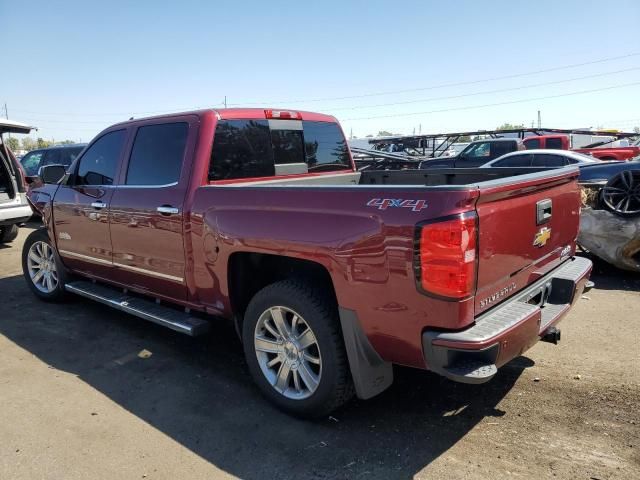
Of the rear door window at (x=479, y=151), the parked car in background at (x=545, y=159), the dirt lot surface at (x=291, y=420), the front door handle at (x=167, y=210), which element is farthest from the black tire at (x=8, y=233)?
the rear door window at (x=479, y=151)

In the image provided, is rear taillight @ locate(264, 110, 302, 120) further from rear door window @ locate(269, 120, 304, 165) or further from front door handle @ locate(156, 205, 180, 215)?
front door handle @ locate(156, 205, 180, 215)

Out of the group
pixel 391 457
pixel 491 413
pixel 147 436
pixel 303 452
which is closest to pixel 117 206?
pixel 147 436

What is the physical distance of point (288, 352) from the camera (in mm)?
3299

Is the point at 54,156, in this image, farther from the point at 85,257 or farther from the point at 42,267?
the point at 85,257

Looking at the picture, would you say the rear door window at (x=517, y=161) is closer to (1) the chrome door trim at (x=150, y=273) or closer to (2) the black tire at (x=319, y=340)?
(1) the chrome door trim at (x=150, y=273)

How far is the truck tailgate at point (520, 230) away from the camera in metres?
2.58

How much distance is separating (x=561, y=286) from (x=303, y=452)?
199 cm

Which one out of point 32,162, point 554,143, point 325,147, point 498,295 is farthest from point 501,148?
point 32,162

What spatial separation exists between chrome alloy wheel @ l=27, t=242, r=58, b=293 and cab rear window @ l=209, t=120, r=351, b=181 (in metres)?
2.88

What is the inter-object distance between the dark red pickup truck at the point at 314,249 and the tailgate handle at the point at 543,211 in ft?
0.07

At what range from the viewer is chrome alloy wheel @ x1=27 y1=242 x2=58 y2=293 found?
18.8ft

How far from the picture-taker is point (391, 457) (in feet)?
9.32

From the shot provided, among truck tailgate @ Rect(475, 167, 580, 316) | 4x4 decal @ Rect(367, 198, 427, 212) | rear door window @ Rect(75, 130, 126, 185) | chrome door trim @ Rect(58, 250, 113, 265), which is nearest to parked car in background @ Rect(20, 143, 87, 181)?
chrome door trim @ Rect(58, 250, 113, 265)

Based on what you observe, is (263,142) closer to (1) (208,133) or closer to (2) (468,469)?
(1) (208,133)
